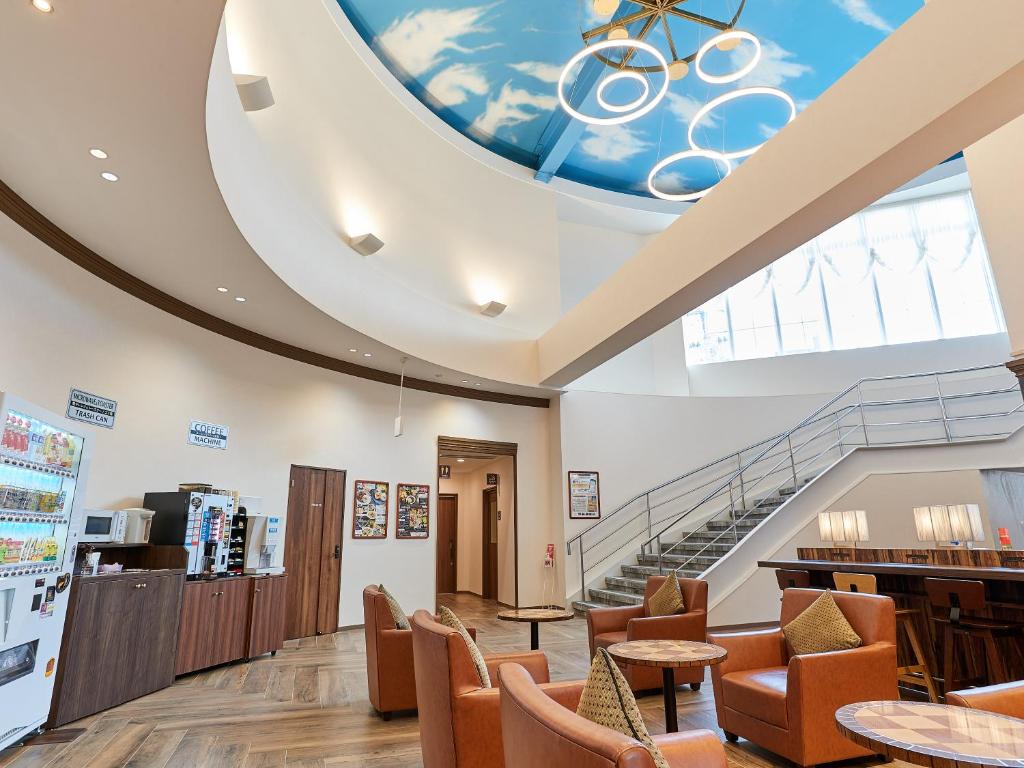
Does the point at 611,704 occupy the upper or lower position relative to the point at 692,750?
upper

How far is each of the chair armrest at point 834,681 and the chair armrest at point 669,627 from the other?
157 cm

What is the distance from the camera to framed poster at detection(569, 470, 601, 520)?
32.9 feet

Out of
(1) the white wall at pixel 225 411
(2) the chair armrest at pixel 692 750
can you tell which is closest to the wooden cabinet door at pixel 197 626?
(1) the white wall at pixel 225 411

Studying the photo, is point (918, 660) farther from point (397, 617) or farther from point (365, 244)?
point (365, 244)

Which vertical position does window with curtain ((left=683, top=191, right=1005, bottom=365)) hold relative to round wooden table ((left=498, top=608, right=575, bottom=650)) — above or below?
above

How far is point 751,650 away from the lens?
393cm

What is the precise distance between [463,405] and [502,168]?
4.34 m

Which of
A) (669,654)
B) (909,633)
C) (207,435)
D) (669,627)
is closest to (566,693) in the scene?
(669,654)

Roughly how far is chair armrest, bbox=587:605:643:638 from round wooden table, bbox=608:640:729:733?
187 centimetres

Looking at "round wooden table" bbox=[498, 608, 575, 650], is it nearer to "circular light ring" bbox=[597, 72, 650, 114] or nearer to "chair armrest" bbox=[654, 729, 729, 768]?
"chair armrest" bbox=[654, 729, 729, 768]

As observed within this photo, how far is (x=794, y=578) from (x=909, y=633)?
3.97 ft

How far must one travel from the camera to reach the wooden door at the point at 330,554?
786cm

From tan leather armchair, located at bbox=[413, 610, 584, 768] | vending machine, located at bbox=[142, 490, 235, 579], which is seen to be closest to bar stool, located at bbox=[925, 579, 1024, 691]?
tan leather armchair, located at bbox=[413, 610, 584, 768]

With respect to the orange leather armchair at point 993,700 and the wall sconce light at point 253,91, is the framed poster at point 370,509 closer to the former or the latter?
the wall sconce light at point 253,91
